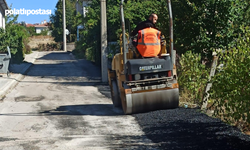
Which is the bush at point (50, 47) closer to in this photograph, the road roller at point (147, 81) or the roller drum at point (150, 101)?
the road roller at point (147, 81)

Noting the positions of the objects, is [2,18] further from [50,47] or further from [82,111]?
[50,47]

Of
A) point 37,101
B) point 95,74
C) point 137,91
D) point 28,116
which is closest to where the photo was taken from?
point 137,91

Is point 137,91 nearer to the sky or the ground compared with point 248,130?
nearer to the sky

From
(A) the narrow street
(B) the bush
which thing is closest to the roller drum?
(A) the narrow street

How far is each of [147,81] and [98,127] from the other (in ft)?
5.67

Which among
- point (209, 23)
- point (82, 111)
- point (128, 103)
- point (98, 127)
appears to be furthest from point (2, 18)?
point (98, 127)

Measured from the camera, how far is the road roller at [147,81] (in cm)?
937

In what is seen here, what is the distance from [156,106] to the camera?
9.58 metres

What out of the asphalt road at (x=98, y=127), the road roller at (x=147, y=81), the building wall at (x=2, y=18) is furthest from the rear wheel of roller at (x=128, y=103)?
the building wall at (x=2, y=18)

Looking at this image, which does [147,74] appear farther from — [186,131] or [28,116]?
A: [28,116]

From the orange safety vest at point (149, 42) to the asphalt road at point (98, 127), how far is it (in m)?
1.47

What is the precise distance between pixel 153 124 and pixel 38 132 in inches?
97.4

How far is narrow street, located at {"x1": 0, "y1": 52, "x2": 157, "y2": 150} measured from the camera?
7.37 meters

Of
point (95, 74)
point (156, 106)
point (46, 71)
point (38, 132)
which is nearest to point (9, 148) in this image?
point (38, 132)
